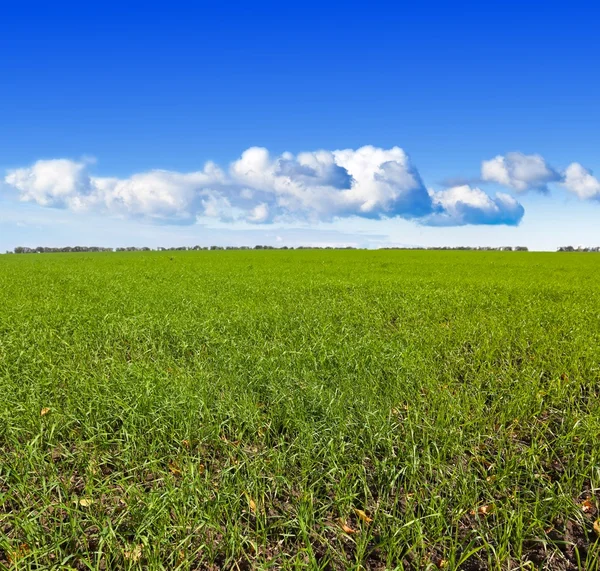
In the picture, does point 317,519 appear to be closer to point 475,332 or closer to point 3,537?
point 3,537

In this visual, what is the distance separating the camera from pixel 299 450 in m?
4.29

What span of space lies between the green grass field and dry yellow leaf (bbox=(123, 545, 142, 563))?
0.01 metres

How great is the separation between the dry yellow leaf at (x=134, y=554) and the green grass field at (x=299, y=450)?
1 cm

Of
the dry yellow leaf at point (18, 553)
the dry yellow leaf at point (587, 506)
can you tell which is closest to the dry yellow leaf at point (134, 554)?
the dry yellow leaf at point (18, 553)

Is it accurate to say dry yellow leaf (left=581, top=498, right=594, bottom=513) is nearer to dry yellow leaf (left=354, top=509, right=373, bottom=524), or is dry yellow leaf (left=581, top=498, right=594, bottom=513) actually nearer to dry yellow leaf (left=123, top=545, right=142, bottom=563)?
dry yellow leaf (left=354, top=509, right=373, bottom=524)

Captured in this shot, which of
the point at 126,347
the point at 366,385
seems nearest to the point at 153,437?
the point at 366,385

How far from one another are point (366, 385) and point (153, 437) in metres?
2.73

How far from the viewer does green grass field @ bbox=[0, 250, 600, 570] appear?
3213 millimetres

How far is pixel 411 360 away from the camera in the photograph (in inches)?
263

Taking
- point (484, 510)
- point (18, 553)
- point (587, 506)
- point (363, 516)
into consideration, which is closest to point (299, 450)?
point (363, 516)

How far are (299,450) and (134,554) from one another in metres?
1.74

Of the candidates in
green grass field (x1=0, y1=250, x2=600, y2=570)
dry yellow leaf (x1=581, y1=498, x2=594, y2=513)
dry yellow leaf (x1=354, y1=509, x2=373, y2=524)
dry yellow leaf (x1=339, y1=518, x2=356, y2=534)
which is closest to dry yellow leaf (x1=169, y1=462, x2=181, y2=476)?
green grass field (x1=0, y1=250, x2=600, y2=570)

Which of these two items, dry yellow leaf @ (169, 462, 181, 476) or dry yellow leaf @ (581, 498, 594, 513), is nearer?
dry yellow leaf @ (581, 498, 594, 513)

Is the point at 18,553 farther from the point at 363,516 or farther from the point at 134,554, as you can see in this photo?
the point at 363,516
